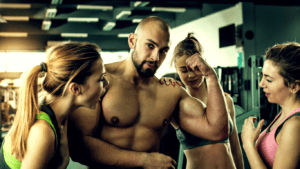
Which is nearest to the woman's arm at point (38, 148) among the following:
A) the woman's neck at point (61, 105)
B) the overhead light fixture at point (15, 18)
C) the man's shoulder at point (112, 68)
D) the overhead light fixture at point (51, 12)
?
the woman's neck at point (61, 105)

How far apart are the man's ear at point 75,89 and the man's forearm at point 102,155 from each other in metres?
0.27

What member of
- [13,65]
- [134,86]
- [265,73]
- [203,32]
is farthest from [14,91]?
[265,73]

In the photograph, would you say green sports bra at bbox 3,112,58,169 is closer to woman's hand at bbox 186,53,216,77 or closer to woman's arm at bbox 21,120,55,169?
woman's arm at bbox 21,120,55,169

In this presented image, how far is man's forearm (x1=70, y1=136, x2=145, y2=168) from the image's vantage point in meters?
1.41

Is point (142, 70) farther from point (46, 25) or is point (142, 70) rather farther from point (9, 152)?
point (46, 25)

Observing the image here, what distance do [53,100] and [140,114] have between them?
1.69 ft

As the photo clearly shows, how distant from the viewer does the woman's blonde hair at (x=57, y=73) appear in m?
1.16

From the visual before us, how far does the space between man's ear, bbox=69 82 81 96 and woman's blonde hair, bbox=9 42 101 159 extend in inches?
0.6

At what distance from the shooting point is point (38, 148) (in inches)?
40.4

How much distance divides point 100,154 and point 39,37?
30.8 ft

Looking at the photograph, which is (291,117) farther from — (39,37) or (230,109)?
(39,37)

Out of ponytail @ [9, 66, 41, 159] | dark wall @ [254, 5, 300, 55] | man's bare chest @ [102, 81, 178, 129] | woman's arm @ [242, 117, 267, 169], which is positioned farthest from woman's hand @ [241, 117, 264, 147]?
dark wall @ [254, 5, 300, 55]

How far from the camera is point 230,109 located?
6.56ft

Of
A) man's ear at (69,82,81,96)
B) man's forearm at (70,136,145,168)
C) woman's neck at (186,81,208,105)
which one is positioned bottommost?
man's forearm at (70,136,145,168)
